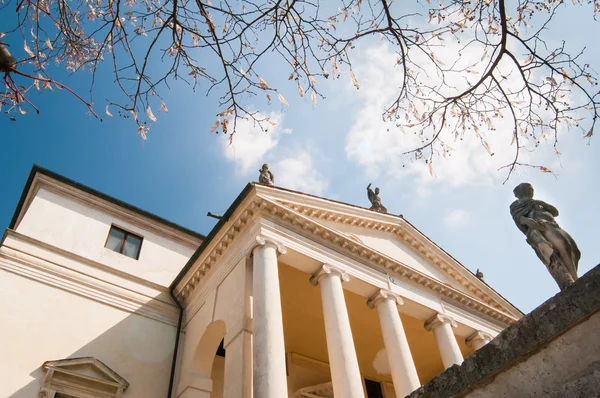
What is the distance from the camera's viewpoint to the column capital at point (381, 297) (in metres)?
12.6

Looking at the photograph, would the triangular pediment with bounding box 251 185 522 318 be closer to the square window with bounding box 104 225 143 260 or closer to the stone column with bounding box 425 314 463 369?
the stone column with bounding box 425 314 463 369

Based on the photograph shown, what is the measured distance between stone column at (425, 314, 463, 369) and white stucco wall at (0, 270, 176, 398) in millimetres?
8351

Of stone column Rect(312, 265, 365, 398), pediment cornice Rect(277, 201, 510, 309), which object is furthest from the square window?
pediment cornice Rect(277, 201, 510, 309)

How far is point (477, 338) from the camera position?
15.0 metres

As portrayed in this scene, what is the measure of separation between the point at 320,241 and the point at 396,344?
3434 mm

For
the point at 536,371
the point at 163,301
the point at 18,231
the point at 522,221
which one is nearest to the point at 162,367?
the point at 163,301

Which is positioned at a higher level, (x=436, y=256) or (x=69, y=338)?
(x=436, y=256)

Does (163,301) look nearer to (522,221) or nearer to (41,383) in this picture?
(41,383)

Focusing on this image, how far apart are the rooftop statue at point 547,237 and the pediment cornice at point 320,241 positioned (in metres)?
6.99

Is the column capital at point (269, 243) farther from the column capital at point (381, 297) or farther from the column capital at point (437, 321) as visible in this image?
the column capital at point (437, 321)

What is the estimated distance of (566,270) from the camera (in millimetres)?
4855

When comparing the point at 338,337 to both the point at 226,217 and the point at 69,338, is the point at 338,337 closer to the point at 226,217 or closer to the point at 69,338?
the point at 226,217

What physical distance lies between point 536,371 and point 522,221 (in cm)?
305

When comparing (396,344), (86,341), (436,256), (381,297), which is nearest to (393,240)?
(436,256)
